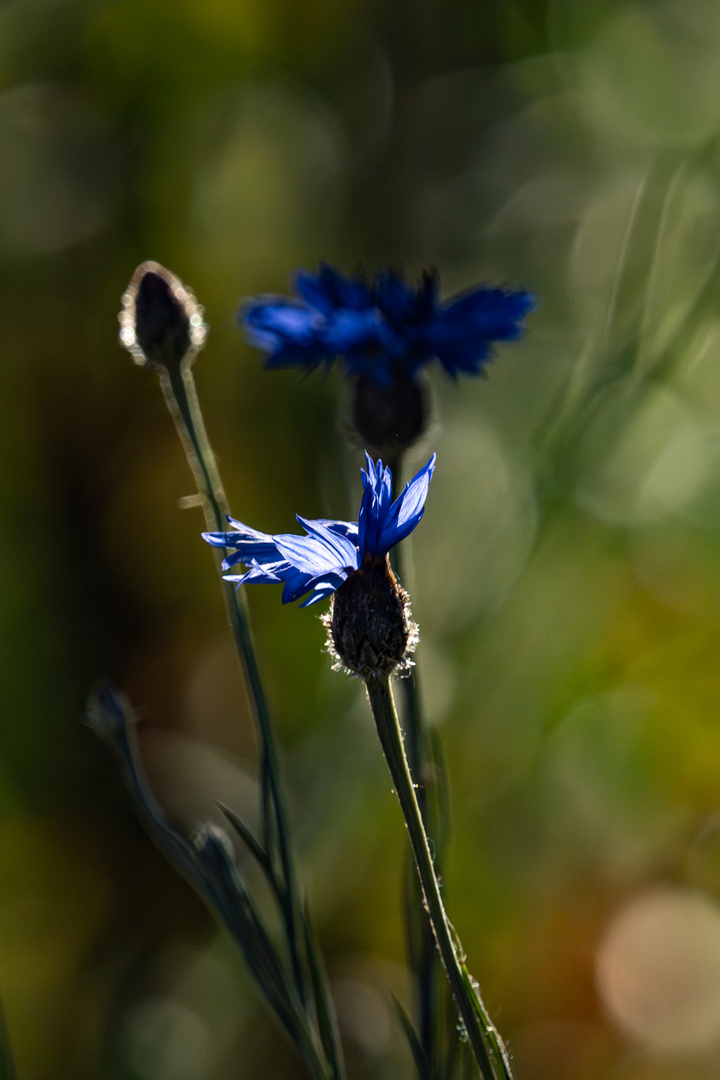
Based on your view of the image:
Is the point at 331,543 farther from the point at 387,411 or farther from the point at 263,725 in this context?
the point at 387,411

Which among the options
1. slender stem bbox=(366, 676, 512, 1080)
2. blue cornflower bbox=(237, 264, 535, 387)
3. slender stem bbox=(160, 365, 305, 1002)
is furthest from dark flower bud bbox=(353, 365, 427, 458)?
slender stem bbox=(366, 676, 512, 1080)

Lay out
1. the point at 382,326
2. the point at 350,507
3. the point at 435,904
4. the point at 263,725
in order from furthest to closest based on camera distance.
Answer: the point at 350,507, the point at 382,326, the point at 263,725, the point at 435,904

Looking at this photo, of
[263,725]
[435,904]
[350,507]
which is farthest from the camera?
[350,507]

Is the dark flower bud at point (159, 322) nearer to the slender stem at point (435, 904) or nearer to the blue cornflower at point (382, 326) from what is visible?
the blue cornflower at point (382, 326)

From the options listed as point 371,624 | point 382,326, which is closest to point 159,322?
point 382,326

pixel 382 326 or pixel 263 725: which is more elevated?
pixel 382 326

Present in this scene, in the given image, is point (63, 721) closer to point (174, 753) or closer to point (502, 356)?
point (174, 753)

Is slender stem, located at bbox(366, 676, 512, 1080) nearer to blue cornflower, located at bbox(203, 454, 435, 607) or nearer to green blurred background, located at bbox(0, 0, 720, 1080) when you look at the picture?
blue cornflower, located at bbox(203, 454, 435, 607)

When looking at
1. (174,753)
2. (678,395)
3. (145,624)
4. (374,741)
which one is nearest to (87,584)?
(145,624)
